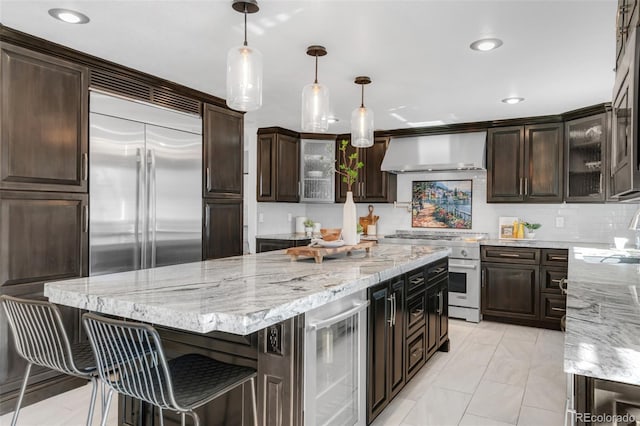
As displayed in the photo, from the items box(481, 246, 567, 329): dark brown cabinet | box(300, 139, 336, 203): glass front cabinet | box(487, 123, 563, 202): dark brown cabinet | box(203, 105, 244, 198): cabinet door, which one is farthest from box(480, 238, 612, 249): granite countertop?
box(203, 105, 244, 198): cabinet door

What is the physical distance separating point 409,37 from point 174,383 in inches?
91.4

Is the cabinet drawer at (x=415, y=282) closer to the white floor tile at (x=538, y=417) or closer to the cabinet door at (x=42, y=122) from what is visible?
the white floor tile at (x=538, y=417)

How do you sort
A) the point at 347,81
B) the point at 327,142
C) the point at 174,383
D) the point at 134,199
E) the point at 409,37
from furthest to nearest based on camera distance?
1. the point at 327,142
2. the point at 347,81
3. the point at 134,199
4. the point at 409,37
5. the point at 174,383

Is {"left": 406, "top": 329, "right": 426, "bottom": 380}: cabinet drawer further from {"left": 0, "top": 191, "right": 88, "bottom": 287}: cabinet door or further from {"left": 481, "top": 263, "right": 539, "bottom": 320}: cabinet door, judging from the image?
{"left": 0, "top": 191, "right": 88, "bottom": 287}: cabinet door

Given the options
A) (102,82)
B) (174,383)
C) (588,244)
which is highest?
(102,82)

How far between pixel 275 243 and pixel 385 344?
3237 mm

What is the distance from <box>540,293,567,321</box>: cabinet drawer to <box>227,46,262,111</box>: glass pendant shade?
3.96 meters

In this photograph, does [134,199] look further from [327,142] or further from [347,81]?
[327,142]

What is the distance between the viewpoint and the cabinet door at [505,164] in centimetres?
493

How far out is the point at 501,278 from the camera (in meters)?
4.80

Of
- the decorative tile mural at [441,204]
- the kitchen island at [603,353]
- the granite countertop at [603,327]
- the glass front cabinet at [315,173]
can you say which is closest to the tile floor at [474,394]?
the granite countertop at [603,327]

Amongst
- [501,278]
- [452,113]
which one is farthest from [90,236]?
[501,278]

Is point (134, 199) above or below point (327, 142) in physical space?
below

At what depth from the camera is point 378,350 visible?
243cm
